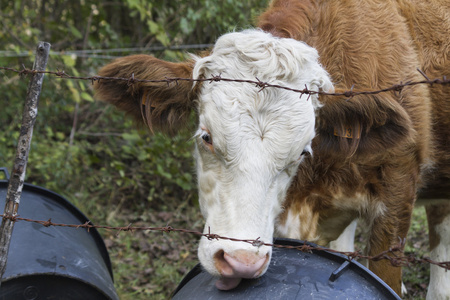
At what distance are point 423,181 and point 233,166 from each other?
169 cm

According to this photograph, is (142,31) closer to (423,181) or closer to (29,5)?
(29,5)

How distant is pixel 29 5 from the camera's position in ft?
21.7

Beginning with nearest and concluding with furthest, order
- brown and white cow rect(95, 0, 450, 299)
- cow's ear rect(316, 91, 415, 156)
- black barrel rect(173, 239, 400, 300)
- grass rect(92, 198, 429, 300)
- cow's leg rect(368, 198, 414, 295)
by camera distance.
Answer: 1. black barrel rect(173, 239, 400, 300)
2. brown and white cow rect(95, 0, 450, 299)
3. cow's ear rect(316, 91, 415, 156)
4. cow's leg rect(368, 198, 414, 295)
5. grass rect(92, 198, 429, 300)

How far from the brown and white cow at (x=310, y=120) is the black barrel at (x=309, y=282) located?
7cm

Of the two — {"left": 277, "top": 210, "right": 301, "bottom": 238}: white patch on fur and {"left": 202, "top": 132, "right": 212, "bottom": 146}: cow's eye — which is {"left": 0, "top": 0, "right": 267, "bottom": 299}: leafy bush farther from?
{"left": 202, "top": 132, "right": 212, "bottom": 146}: cow's eye

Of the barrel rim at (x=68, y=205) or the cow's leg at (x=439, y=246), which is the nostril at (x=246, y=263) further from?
the cow's leg at (x=439, y=246)

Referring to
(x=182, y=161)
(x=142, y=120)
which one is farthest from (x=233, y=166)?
(x=182, y=161)

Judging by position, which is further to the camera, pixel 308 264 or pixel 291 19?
pixel 291 19

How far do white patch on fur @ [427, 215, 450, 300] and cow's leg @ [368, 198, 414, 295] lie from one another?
837 mm

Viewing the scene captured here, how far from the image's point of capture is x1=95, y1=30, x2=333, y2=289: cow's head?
7.61ft

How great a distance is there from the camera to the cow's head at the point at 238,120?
232 cm

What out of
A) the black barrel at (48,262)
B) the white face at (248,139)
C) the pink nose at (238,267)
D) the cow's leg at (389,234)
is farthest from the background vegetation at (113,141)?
the pink nose at (238,267)

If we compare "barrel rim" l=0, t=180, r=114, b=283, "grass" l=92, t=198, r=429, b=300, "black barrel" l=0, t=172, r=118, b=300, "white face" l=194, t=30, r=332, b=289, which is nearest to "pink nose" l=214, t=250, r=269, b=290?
"white face" l=194, t=30, r=332, b=289

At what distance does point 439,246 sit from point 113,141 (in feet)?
12.1
